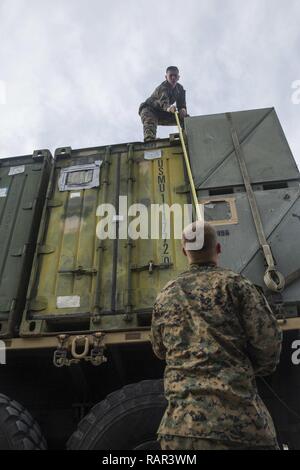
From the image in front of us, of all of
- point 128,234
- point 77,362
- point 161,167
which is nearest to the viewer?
point 77,362

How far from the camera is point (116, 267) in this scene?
12.0 feet

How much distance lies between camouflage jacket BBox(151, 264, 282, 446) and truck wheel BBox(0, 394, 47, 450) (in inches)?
52.3

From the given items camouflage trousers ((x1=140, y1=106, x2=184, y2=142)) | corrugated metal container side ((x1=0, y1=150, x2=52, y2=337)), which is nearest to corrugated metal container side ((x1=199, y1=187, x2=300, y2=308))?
corrugated metal container side ((x1=0, y1=150, x2=52, y2=337))

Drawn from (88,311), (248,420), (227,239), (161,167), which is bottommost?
(248,420)

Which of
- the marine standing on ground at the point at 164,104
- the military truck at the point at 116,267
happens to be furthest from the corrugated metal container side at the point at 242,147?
the marine standing on ground at the point at 164,104

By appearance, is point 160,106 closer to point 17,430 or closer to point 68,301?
point 68,301

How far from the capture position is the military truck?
2932 millimetres

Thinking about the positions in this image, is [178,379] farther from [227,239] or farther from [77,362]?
[227,239]

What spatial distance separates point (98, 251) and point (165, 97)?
13.1ft

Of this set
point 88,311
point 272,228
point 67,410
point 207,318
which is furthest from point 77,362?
point 272,228

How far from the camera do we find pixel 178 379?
1.90 meters
